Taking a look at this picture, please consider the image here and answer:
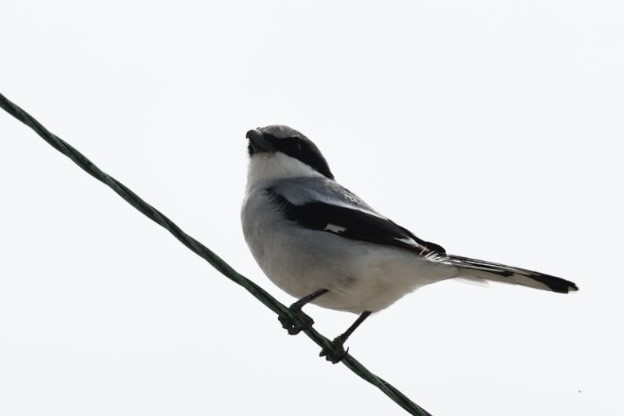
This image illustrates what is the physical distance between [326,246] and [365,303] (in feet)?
1.70

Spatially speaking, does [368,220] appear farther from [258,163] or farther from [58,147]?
[58,147]

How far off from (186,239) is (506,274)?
2.78 m

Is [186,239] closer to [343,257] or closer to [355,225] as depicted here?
[343,257]

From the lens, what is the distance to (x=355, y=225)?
7.77 m

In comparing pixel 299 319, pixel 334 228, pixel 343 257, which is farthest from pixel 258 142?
pixel 299 319

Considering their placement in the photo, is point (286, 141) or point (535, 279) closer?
point (535, 279)

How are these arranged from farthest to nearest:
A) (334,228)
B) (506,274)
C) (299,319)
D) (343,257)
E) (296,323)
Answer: (334,228) → (343,257) → (506,274) → (296,323) → (299,319)

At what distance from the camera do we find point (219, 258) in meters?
5.27

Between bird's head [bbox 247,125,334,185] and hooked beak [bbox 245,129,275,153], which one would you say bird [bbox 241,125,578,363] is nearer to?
bird's head [bbox 247,125,334,185]

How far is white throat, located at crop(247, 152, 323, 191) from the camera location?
9000 mm

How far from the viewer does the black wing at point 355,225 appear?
7691mm

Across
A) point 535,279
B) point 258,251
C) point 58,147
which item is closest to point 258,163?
point 258,251

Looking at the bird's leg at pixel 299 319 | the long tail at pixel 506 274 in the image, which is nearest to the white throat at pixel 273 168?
the bird's leg at pixel 299 319

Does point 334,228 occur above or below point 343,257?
above
